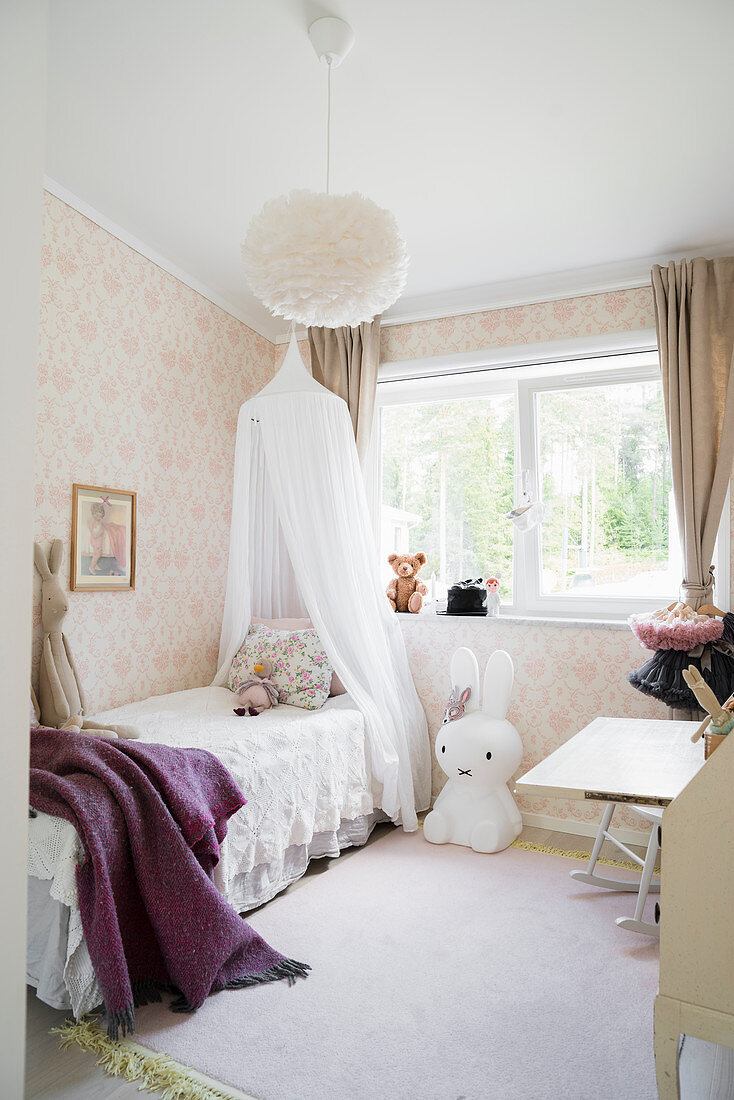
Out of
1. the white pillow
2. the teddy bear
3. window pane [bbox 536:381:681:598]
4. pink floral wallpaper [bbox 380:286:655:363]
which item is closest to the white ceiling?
pink floral wallpaper [bbox 380:286:655:363]

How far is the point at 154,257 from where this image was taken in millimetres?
3455

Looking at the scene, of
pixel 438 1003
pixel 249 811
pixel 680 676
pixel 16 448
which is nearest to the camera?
pixel 16 448

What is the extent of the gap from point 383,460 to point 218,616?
54.4 inches

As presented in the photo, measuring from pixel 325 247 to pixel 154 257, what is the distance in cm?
186

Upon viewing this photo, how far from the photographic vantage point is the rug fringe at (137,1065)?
5.64ft

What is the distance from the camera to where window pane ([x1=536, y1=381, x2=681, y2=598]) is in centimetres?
369

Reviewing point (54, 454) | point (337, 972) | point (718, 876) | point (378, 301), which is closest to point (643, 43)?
point (378, 301)

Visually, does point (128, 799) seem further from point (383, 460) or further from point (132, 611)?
point (383, 460)

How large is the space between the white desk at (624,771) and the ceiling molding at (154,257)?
240 cm

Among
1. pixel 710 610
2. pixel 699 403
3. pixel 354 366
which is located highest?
pixel 354 366

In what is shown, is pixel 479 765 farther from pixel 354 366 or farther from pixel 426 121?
pixel 426 121

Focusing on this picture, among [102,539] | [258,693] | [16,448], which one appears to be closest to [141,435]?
[102,539]

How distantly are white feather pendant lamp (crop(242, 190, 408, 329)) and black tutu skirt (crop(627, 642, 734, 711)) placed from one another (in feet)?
6.55

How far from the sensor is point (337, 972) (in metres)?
2.26
